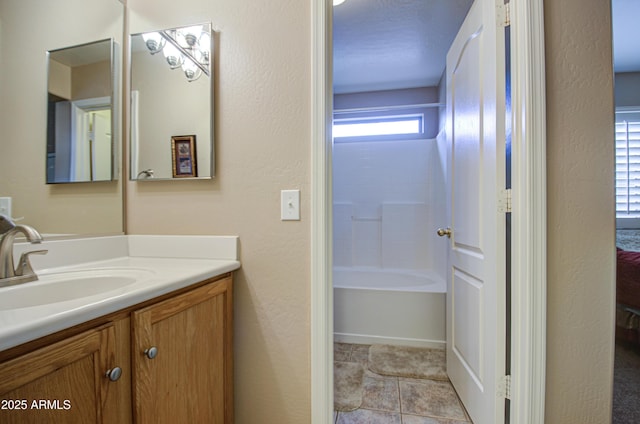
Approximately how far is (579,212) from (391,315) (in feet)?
4.69

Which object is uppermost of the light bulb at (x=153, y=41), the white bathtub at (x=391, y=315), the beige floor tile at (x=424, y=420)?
the light bulb at (x=153, y=41)

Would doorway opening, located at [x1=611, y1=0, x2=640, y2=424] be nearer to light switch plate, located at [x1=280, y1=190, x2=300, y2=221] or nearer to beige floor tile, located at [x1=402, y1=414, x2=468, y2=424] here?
beige floor tile, located at [x1=402, y1=414, x2=468, y2=424]

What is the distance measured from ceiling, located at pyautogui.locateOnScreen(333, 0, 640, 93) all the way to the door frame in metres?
1.00

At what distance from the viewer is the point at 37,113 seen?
0.98m

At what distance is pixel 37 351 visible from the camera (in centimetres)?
52

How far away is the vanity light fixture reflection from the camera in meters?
1.20

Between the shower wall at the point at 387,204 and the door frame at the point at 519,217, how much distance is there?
69.2 inches

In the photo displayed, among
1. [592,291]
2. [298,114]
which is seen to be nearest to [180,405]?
[298,114]

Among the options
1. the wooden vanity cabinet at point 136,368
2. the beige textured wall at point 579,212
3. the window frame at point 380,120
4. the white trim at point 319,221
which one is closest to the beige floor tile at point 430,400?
the beige textured wall at point 579,212

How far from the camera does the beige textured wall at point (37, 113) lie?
89 cm

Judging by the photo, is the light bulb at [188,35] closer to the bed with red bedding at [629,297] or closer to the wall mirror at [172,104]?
the wall mirror at [172,104]

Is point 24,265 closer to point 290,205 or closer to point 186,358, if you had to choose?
point 186,358

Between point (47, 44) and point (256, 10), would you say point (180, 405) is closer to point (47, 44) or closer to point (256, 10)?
point (47, 44)

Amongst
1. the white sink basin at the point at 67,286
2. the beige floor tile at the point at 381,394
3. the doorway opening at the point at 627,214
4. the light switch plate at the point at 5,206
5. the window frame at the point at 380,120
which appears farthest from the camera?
the window frame at the point at 380,120
